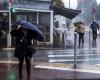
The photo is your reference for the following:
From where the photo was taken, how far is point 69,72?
1362cm

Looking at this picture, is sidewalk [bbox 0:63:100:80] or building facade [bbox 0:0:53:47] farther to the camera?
building facade [bbox 0:0:53:47]

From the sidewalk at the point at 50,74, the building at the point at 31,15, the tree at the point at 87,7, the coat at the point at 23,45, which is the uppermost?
the tree at the point at 87,7

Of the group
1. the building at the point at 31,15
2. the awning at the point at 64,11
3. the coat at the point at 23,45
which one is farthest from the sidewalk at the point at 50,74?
the awning at the point at 64,11

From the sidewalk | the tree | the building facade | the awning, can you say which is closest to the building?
the building facade

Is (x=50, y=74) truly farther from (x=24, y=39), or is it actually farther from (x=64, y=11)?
(x=64, y=11)

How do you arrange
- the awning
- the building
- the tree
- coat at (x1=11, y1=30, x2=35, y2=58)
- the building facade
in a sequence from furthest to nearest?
1. the tree
2. the awning
3. the building facade
4. the building
5. coat at (x1=11, y1=30, x2=35, y2=58)

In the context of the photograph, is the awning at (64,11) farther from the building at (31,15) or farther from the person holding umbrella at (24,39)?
the person holding umbrella at (24,39)

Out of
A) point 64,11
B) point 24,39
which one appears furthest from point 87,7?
point 24,39

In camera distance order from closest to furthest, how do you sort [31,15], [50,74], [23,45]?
[23,45]
[50,74]
[31,15]

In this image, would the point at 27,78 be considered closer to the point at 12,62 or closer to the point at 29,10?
the point at 12,62

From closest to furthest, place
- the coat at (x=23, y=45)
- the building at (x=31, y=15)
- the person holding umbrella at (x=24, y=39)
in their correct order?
1. the person holding umbrella at (x=24, y=39)
2. the coat at (x=23, y=45)
3. the building at (x=31, y=15)

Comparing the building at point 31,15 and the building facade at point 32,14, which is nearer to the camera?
the building at point 31,15

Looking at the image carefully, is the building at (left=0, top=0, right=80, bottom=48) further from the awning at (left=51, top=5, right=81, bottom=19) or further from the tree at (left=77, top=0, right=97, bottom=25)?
the tree at (left=77, top=0, right=97, bottom=25)

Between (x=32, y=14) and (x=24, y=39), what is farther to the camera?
(x=32, y=14)
